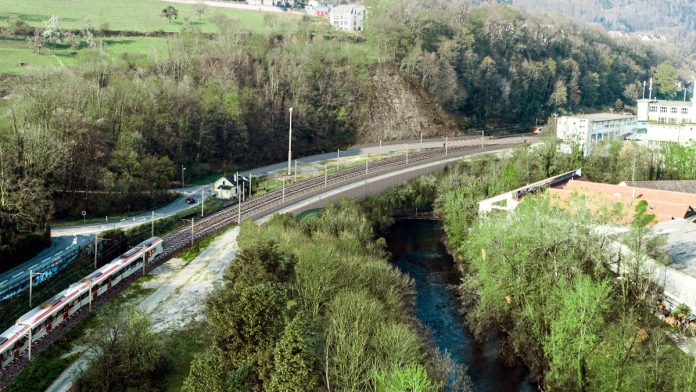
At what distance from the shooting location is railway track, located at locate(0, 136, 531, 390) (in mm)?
31812

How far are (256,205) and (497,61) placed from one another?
65395mm

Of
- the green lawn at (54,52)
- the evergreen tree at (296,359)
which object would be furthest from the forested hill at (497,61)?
the evergreen tree at (296,359)

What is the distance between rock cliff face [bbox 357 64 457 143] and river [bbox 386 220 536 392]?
87.5ft

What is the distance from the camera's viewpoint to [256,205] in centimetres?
5425

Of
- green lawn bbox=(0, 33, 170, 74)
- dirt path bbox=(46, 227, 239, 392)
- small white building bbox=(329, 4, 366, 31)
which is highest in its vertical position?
small white building bbox=(329, 4, 366, 31)

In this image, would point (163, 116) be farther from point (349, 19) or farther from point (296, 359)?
point (349, 19)

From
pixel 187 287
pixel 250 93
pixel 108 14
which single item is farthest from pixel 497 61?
pixel 187 287

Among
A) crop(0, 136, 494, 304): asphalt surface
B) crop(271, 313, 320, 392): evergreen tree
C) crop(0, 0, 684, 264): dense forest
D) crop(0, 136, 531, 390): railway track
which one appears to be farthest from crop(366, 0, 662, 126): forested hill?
crop(271, 313, 320, 392): evergreen tree

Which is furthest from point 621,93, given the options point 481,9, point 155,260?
point 155,260

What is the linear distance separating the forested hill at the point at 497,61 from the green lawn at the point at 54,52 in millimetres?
32139

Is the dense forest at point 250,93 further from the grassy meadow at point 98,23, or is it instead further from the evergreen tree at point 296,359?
the evergreen tree at point 296,359

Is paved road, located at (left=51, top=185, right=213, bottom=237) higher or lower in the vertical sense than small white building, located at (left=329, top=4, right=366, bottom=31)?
lower

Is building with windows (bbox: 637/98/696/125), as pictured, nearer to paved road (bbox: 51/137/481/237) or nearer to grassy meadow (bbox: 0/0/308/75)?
paved road (bbox: 51/137/481/237)

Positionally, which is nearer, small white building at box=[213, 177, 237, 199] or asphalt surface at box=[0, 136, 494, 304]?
asphalt surface at box=[0, 136, 494, 304]
